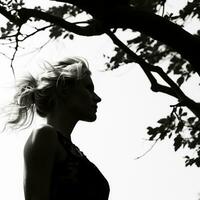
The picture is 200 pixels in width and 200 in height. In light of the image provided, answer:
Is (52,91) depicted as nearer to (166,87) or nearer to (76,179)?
(76,179)

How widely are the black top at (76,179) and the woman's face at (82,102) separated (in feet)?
0.79

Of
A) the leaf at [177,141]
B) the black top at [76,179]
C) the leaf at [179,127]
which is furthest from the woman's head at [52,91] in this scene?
the leaf at [179,127]

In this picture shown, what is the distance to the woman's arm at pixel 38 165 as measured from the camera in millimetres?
2475

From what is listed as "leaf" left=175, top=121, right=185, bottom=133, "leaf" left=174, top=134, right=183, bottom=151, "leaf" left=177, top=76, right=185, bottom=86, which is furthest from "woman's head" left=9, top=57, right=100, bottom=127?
"leaf" left=177, top=76, right=185, bottom=86

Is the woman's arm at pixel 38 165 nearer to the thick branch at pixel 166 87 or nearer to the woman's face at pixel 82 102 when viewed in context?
the woman's face at pixel 82 102

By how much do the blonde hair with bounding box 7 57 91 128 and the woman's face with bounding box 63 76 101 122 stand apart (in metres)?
0.05

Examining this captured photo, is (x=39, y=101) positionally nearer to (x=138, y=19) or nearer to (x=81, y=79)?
(x=81, y=79)

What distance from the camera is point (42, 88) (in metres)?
3.07

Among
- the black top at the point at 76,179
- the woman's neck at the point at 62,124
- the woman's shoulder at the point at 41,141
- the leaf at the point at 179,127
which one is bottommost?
the black top at the point at 76,179

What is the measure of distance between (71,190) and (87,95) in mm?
721

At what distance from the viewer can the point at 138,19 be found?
12.5ft

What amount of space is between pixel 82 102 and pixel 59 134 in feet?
1.16

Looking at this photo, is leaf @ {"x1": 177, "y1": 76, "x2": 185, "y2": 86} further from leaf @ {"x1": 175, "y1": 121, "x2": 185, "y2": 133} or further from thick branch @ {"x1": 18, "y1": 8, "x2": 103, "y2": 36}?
thick branch @ {"x1": 18, "y1": 8, "x2": 103, "y2": 36}

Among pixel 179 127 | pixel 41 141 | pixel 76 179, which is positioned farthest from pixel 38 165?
pixel 179 127
